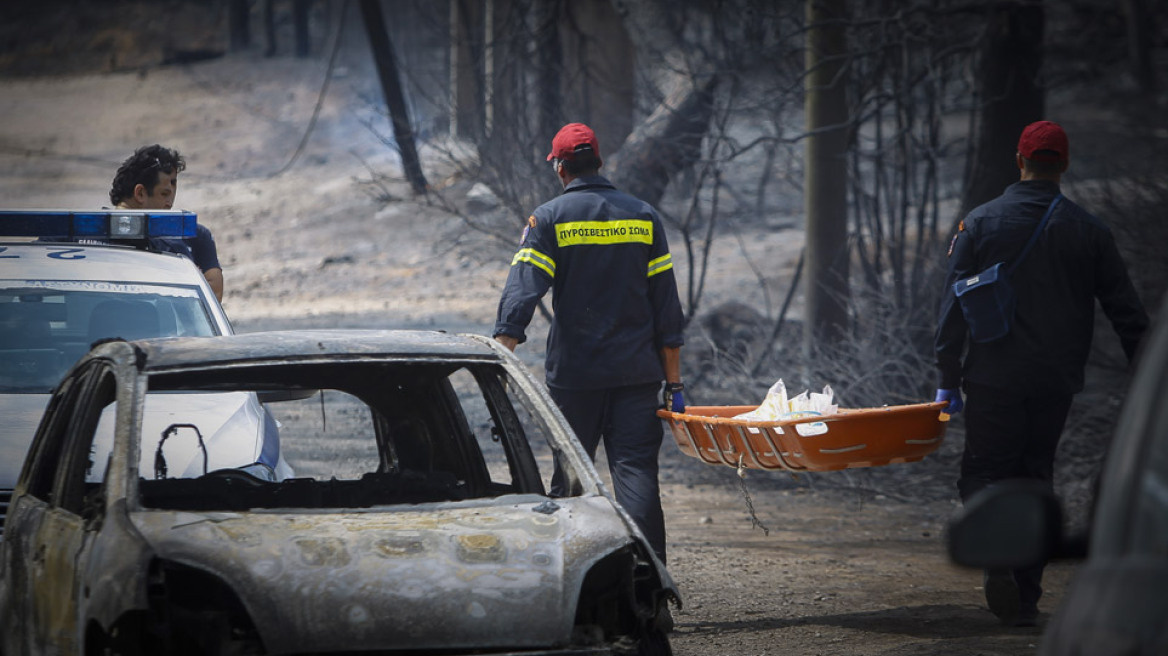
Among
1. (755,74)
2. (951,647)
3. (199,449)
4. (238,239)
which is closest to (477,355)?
(199,449)

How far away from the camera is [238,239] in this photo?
977 inches

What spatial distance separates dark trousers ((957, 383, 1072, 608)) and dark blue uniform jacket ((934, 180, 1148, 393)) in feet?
0.25

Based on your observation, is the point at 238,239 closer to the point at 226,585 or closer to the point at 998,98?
the point at 998,98

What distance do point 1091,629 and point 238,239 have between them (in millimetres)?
23880

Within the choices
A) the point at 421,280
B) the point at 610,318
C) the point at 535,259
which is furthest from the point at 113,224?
the point at 421,280

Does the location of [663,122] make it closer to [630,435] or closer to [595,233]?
[595,233]

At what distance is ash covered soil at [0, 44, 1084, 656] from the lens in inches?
242

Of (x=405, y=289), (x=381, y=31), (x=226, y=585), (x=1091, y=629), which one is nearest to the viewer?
(x=1091, y=629)

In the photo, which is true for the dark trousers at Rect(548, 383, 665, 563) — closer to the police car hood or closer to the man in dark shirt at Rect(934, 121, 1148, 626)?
the man in dark shirt at Rect(934, 121, 1148, 626)

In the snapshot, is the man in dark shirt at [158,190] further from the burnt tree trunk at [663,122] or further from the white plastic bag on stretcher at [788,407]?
the burnt tree trunk at [663,122]

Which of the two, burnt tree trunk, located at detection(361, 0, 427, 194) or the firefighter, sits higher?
burnt tree trunk, located at detection(361, 0, 427, 194)

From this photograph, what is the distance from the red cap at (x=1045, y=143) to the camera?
18.6ft

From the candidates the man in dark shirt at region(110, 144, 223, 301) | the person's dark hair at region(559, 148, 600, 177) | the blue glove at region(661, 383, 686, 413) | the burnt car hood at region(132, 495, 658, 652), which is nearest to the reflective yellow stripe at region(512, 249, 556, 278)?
the person's dark hair at region(559, 148, 600, 177)

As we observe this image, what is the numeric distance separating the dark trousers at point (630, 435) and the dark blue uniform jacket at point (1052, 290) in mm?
1410
